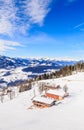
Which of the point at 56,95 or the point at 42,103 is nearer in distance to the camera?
the point at 42,103

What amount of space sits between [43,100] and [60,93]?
14267mm

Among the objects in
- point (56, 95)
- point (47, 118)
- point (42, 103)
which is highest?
point (47, 118)

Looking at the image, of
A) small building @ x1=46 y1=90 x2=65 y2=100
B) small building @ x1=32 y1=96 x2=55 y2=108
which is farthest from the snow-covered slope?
small building @ x1=46 y1=90 x2=65 y2=100

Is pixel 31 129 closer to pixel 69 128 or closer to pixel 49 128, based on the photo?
pixel 49 128

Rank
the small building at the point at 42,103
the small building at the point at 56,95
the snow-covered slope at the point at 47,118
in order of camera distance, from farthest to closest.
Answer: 1. the small building at the point at 56,95
2. the small building at the point at 42,103
3. the snow-covered slope at the point at 47,118

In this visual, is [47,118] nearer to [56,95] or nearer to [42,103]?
[42,103]

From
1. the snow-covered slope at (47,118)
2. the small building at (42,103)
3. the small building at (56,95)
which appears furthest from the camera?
the small building at (56,95)

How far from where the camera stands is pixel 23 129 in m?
43.6

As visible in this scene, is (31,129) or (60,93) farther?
(60,93)

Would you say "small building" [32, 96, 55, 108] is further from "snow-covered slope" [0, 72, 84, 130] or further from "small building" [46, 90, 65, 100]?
"snow-covered slope" [0, 72, 84, 130]

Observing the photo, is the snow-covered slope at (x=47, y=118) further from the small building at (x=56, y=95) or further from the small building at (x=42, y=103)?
the small building at (x=56, y=95)

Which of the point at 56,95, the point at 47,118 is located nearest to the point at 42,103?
the point at 56,95

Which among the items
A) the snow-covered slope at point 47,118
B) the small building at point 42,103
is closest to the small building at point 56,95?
the small building at point 42,103

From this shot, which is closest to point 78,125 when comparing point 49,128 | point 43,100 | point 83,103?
point 49,128
